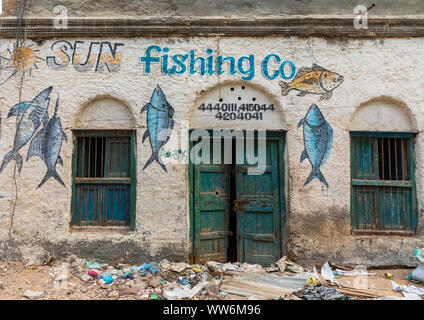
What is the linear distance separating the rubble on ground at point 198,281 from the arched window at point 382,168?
69 cm

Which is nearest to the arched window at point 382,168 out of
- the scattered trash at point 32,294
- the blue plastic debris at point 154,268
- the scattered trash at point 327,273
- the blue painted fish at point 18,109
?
the scattered trash at point 327,273

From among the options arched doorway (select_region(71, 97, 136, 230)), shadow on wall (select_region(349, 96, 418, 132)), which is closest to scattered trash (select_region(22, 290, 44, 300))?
arched doorway (select_region(71, 97, 136, 230))

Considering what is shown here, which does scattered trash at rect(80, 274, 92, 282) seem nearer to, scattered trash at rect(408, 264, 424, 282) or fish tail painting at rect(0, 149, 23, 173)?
fish tail painting at rect(0, 149, 23, 173)

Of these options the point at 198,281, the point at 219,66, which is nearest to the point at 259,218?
the point at 198,281

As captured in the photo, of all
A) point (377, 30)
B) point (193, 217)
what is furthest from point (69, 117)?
point (377, 30)

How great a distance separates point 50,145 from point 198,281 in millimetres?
3177

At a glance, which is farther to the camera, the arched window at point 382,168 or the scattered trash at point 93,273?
the arched window at point 382,168

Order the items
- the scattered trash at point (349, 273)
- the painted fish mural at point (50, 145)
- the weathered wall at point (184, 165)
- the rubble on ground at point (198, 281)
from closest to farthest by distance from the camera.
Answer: the rubble on ground at point (198, 281)
the scattered trash at point (349, 273)
the weathered wall at point (184, 165)
the painted fish mural at point (50, 145)

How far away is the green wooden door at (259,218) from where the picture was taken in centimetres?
503

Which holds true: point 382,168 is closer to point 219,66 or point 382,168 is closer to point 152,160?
point 219,66

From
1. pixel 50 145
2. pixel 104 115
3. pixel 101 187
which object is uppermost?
pixel 104 115

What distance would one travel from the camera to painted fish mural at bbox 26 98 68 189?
16.1ft

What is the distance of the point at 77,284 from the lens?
4273mm

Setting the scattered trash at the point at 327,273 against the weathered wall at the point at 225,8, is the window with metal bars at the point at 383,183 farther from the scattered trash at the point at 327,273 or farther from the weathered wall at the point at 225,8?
the weathered wall at the point at 225,8
